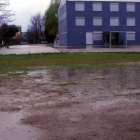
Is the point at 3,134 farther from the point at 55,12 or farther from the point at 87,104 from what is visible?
the point at 55,12

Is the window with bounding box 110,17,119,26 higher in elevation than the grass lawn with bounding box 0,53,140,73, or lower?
higher

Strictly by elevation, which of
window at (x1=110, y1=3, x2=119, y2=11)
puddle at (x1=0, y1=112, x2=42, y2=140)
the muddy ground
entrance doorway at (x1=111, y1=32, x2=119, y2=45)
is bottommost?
puddle at (x1=0, y1=112, x2=42, y2=140)

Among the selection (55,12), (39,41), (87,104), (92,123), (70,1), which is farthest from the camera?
(39,41)

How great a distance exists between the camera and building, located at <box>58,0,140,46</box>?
62719mm

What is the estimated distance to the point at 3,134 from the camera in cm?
545

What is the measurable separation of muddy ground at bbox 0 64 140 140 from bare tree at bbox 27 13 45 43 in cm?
9781

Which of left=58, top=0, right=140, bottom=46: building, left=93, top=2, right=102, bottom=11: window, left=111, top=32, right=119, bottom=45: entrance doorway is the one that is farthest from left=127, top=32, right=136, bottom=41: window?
left=93, top=2, right=102, bottom=11: window

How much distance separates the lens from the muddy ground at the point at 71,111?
212 inches

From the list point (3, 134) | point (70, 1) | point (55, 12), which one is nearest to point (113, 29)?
point (70, 1)

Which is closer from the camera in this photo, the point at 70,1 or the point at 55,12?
the point at 70,1

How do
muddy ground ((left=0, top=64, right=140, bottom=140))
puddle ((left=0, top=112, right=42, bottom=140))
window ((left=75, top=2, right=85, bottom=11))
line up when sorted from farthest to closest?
window ((left=75, top=2, right=85, bottom=11)) → muddy ground ((left=0, top=64, right=140, bottom=140)) → puddle ((left=0, top=112, right=42, bottom=140))

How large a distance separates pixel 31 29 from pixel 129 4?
53.3 metres

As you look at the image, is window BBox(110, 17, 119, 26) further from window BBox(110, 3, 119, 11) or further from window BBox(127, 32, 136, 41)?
window BBox(127, 32, 136, 41)

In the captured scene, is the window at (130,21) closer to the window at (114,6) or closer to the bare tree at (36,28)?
the window at (114,6)
